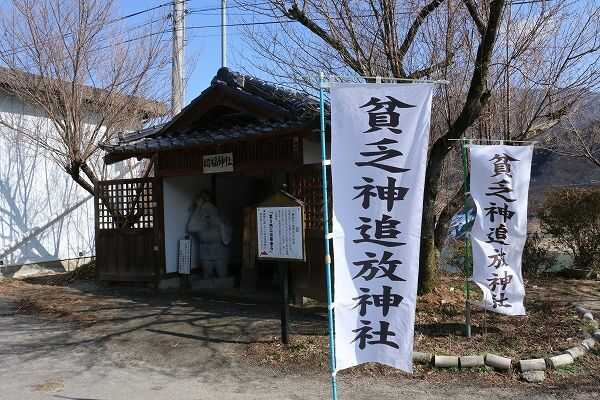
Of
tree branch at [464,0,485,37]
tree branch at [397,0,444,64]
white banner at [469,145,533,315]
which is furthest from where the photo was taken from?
tree branch at [397,0,444,64]

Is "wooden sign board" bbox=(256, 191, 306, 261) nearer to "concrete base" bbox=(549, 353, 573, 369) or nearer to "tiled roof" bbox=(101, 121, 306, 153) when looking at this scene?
"tiled roof" bbox=(101, 121, 306, 153)

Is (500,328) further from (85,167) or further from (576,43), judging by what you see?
(85,167)

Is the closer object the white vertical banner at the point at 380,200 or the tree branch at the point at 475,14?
the white vertical banner at the point at 380,200

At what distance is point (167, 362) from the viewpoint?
21.3ft

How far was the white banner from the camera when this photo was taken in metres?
6.88

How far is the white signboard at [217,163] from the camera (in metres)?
9.71

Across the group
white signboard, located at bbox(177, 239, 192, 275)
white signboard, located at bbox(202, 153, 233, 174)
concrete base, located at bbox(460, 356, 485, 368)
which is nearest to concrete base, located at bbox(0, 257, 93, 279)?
white signboard, located at bbox(177, 239, 192, 275)

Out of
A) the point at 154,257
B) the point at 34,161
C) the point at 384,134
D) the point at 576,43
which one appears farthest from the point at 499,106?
the point at 34,161

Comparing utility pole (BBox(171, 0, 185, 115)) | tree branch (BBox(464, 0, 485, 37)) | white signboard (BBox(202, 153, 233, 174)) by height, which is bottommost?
white signboard (BBox(202, 153, 233, 174))

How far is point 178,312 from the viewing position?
886cm

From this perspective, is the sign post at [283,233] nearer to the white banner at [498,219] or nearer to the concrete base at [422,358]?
the concrete base at [422,358]

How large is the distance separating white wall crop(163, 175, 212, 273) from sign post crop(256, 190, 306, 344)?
4.54 metres

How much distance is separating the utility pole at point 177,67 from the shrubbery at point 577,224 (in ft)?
30.9

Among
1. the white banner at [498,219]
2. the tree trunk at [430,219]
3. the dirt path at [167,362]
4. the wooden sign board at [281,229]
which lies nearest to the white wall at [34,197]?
the dirt path at [167,362]
